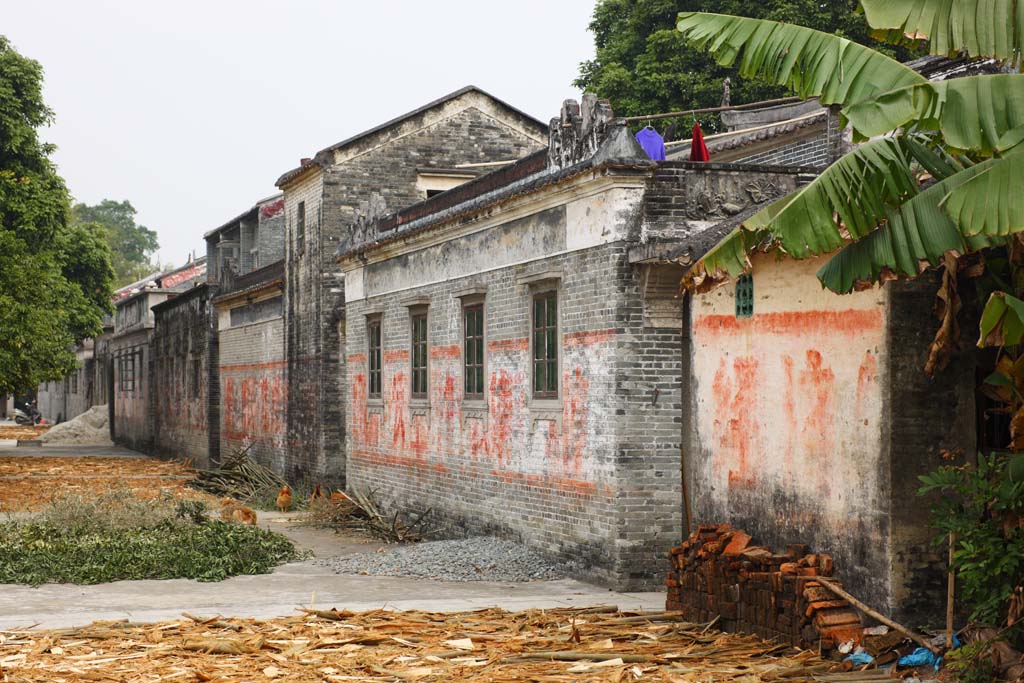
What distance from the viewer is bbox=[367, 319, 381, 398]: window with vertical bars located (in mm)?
21422

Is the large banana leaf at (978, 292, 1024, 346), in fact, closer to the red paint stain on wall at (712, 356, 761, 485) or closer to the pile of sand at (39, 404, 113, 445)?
the red paint stain on wall at (712, 356, 761, 485)

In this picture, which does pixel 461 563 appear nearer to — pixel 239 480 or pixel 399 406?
pixel 399 406

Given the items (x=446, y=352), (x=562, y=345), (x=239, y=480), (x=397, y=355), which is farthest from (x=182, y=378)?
(x=562, y=345)

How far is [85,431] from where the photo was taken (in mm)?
51188

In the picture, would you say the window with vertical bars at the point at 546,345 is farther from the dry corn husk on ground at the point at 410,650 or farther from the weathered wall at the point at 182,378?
the weathered wall at the point at 182,378

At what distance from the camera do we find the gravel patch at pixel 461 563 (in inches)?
584

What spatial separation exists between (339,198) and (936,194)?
59.6ft

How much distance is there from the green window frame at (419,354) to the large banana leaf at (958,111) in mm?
12516

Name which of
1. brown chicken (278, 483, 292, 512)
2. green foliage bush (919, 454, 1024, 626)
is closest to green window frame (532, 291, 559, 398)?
green foliage bush (919, 454, 1024, 626)

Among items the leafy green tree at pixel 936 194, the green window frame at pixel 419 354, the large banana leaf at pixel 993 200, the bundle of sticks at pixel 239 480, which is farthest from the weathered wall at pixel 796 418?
the bundle of sticks at pixel 239 480

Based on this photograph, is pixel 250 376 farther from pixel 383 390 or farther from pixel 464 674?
pixel 464 674

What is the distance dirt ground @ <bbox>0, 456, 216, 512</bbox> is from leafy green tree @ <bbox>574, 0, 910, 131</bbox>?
49.8ft

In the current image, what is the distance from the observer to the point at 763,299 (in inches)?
454

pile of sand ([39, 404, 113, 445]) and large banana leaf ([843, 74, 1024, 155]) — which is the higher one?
large banana leaf ([843, 74, 1024, 155])
